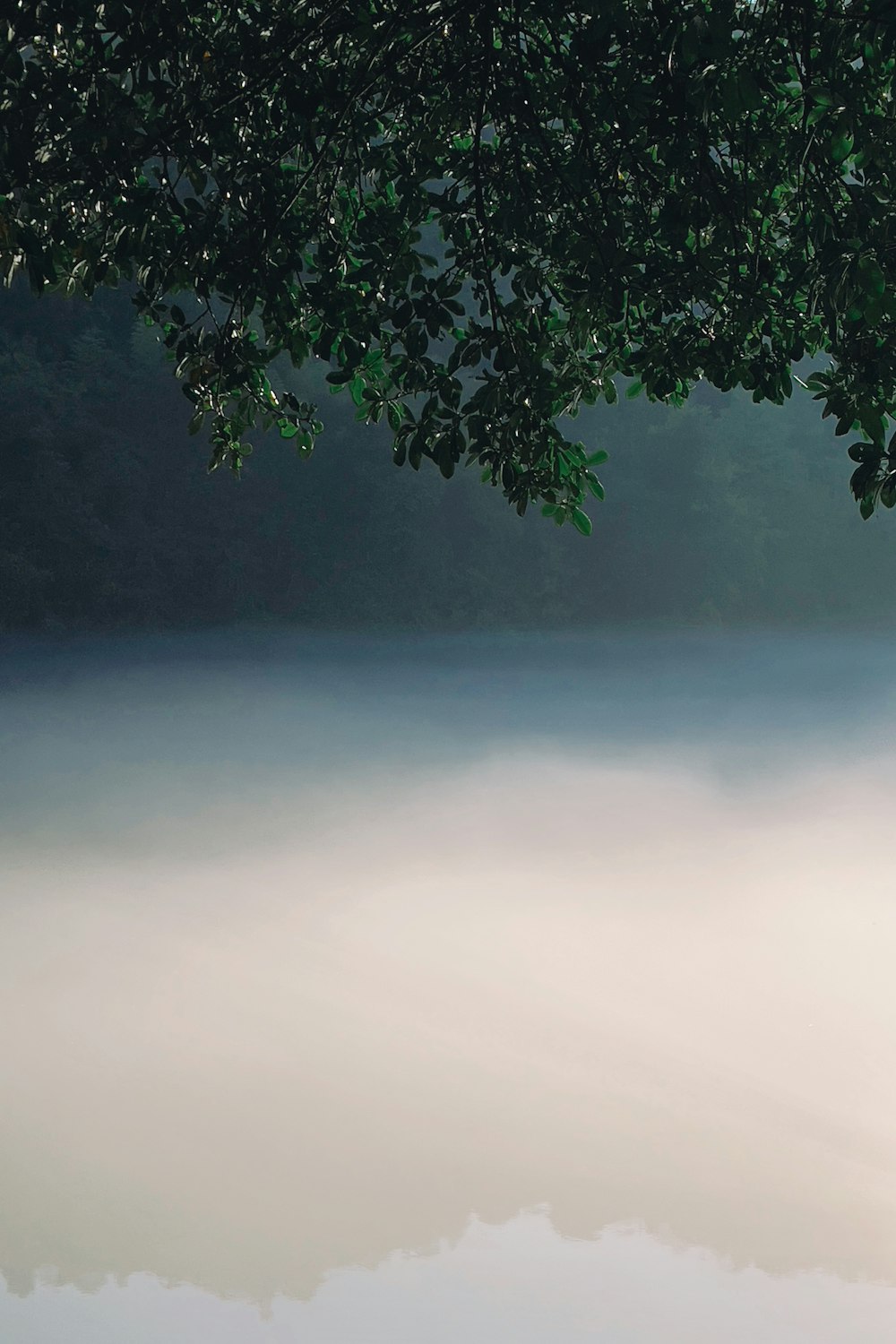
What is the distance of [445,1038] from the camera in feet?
21.0

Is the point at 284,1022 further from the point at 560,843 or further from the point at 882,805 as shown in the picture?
the point at 882,805

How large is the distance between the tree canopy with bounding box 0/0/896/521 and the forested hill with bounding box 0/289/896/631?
15.2 meters

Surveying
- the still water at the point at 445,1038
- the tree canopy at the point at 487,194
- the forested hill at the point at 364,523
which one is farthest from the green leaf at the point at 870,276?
the forested hill at the point at 364,523

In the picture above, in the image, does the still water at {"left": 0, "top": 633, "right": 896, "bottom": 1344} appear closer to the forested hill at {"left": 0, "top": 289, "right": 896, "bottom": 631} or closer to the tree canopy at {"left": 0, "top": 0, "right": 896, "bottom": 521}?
the tree canopy at {"left": 0, "top": 0, "right": 896, "bottom": 521}

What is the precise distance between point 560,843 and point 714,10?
275 inches

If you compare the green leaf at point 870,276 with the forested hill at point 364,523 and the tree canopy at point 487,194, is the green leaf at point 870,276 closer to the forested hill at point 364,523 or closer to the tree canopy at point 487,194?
the tree canopy at point 487,194

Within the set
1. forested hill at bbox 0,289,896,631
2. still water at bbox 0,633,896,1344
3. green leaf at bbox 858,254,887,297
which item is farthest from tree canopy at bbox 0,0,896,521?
forested hill at bbox 0,289,896,631

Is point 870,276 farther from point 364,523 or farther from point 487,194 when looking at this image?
point 364,523

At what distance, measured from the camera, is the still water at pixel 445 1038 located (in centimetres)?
456

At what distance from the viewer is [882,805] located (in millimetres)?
10781

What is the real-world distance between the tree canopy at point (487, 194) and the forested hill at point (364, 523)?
15166 millimetres

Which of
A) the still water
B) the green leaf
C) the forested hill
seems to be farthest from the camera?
the forested hill

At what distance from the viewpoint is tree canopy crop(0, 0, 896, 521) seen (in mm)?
3578

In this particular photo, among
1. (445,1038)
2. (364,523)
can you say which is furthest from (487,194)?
(364,523)
